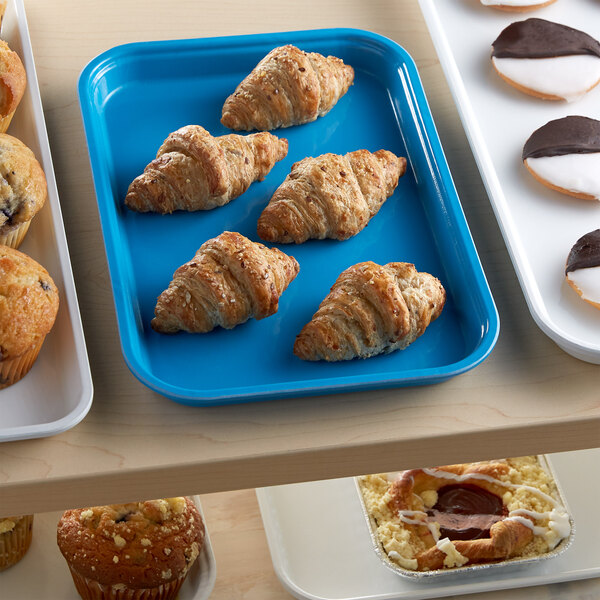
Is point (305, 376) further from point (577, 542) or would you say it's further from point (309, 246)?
point (577, 542)

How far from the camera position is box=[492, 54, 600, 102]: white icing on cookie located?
1484mm

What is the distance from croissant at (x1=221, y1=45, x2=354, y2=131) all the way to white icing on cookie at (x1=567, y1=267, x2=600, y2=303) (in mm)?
500

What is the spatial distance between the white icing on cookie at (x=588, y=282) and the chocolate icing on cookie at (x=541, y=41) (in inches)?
18.5

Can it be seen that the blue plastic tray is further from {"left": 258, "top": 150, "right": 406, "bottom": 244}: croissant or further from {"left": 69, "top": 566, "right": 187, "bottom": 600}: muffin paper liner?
{"left": 69, "top": 566, "right": 187, "bottom": 600}: muffin paper liner

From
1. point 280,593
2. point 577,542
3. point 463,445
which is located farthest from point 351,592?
point 463,445

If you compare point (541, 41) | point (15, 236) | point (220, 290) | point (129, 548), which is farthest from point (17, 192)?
point (541, 41)

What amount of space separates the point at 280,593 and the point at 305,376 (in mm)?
585

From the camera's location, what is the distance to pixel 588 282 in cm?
122

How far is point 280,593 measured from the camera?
5.15ft

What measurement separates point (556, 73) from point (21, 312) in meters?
0.96

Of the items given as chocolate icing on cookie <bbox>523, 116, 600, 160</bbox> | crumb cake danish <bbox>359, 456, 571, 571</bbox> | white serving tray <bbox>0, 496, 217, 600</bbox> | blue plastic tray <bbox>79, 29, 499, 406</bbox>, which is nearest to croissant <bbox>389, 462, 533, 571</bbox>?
crumb cake danish <bbox>359, 456, 571, 571</bbox>

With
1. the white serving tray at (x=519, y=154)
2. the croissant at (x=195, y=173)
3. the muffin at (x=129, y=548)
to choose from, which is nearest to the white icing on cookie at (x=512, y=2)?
the white serving tray at (x=519, y=154)

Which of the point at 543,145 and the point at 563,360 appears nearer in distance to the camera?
the point at 563,360

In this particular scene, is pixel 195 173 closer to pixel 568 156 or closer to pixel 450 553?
pixel 568 156
